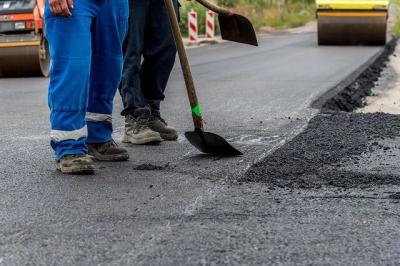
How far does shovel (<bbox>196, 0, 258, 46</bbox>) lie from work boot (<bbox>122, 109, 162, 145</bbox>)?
2.40 feet

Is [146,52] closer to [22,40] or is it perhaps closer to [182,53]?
[182,53]

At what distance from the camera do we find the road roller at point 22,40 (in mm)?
13016

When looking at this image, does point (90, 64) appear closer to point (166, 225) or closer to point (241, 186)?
point (241, 186)

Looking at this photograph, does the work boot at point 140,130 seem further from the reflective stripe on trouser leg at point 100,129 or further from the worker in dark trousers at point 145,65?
the reflective stripe on trouser leg at point 100,129

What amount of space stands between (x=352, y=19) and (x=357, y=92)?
38.2ft

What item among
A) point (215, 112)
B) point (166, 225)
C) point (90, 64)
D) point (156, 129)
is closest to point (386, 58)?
point (215, 112)

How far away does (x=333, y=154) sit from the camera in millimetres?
4531

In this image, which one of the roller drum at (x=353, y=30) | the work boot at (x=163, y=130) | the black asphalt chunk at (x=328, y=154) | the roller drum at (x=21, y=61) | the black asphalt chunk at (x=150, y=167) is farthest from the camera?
the roller drum at (x=353, y=30)

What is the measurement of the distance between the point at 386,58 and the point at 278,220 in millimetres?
13869

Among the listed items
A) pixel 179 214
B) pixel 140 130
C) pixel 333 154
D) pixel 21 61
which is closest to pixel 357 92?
pixel 140 130

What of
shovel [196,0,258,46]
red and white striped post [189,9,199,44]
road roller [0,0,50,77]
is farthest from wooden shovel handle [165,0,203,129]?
red and white striped post [189,9,199,44]

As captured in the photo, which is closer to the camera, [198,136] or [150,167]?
[150,167]

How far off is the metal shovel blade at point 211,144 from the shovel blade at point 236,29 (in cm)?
70

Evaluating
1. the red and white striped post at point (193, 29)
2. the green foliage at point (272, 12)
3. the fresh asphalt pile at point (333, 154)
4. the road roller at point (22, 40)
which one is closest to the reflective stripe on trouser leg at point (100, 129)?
the fresh asphalt pile at point (333, 154)
